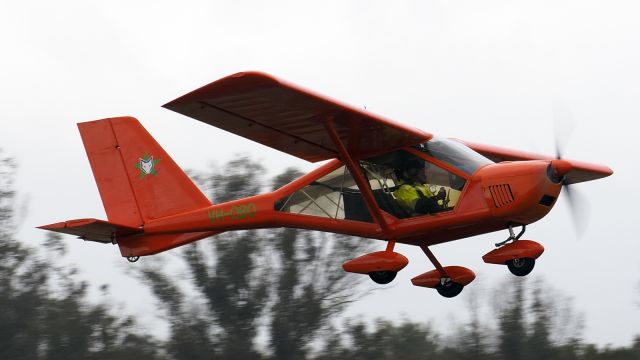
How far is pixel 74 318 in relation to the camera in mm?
38562

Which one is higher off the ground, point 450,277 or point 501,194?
point 501,194

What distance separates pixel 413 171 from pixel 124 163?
193 inches

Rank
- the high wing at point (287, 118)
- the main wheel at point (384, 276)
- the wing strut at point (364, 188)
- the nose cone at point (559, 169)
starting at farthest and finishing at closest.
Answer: the main wheel at point (384, 276) → the wing strut at point (364, 188) → the nose cone at point (559, 169) → the high wing at point (287, 118)

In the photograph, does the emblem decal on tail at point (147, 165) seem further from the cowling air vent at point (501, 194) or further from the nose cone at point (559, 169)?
the nose cone at point (559, 169)

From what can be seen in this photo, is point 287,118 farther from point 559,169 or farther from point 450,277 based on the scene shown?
point 559,169

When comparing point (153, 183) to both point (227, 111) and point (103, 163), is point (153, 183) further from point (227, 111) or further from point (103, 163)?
point (227, 111)

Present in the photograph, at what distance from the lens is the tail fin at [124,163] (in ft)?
54.6

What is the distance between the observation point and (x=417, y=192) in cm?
1412

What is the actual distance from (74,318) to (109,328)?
133 centimetres

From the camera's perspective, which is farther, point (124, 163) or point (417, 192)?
point (124, 163)

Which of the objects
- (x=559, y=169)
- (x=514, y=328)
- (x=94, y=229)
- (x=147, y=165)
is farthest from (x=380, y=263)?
(x=514, y=328)

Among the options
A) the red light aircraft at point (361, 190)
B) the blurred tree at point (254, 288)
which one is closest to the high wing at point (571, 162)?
the red light aircraft at point (361, 190)

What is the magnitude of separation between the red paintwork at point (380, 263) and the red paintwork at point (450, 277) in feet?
3.75

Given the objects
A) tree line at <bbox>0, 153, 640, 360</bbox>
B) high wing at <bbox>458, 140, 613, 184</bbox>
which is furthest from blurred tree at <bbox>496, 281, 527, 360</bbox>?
high wing at <bbox>458, 140, 613, 184</bbox>
